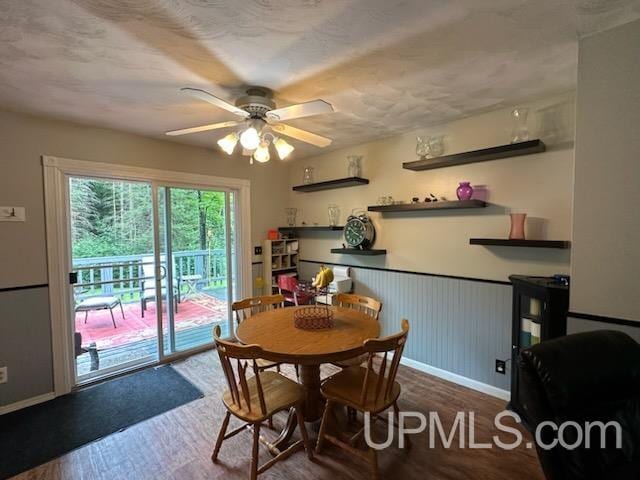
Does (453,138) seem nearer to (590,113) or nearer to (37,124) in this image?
(590,113)

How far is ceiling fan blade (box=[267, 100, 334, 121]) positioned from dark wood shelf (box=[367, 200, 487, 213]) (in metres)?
1.51

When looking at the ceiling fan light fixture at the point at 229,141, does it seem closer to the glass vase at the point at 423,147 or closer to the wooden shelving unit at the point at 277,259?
the glass vase at the point at 423,147

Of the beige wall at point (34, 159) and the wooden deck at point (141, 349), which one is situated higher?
the beige wall at point (34, 159)

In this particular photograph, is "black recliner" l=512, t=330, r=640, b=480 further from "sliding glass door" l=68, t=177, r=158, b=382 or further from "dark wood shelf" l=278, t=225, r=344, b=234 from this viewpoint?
"sliding glass door" l=68, t=177, r=158, b=382

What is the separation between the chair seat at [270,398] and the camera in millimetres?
1732

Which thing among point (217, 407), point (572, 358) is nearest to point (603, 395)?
point (572, 358)

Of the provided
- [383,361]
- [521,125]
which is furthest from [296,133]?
[521,125]

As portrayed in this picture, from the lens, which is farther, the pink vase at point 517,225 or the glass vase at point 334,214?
the glass vase at point 334,214

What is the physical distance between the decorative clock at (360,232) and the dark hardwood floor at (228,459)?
5.96ft

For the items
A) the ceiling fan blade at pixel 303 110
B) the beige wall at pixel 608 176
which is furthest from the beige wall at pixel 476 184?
the ceiling fan blade at pixel 303 110

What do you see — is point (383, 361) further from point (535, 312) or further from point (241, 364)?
point (535, 312)

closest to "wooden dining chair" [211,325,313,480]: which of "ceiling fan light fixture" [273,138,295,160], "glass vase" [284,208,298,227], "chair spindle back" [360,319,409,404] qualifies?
"chair spindle back" [360,319,409,404]

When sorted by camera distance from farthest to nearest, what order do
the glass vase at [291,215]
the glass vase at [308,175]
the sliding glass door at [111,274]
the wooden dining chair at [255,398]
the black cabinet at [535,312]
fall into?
the glass vase at [291,215]
the glass vase at [308,175]
the sliding glass door at [111,274]
the black cabinet at [535,312]
the wooden dining chair at [255,398]

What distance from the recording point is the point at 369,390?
195cm
